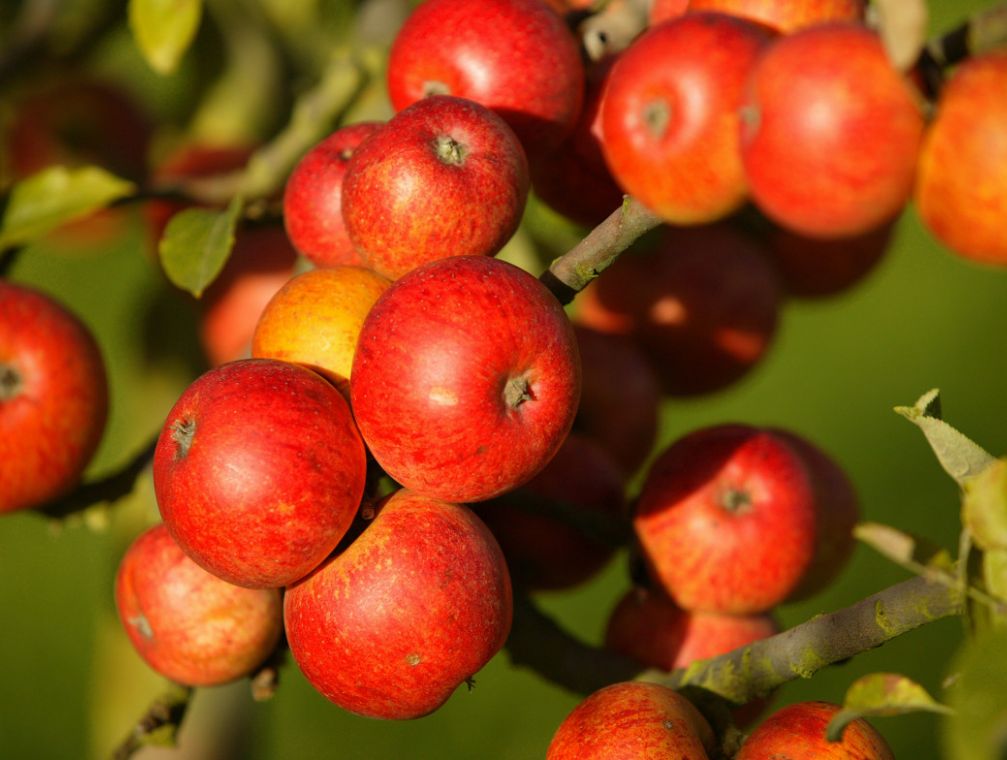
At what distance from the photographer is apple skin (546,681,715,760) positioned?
841mm

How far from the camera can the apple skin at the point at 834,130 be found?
0.69 m

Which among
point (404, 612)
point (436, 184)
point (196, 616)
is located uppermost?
point (436, 184)

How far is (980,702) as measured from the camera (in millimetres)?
611

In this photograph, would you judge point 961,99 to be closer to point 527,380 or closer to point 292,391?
point 527,380

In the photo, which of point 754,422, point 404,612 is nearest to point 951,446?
point 404,612

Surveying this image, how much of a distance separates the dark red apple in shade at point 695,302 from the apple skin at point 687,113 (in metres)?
0.58

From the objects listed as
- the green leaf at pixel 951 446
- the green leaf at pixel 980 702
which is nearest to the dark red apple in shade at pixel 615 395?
the green leaf at pixel 951 446

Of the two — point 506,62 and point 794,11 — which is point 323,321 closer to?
point 506,62

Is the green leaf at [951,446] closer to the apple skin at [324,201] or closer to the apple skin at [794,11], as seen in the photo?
the apple skin at [794,11]

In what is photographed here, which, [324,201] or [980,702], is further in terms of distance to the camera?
[324,201]

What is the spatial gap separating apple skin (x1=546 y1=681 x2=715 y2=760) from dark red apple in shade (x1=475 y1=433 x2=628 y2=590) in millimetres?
268

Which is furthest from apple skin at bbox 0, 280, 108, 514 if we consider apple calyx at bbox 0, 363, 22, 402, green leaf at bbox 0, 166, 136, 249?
green leaf at bbox 0, 166, 136, 249

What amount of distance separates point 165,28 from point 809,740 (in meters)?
1.00

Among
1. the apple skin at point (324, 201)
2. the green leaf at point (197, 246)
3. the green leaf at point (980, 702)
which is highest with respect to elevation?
the apple skin at point (324, 201)
